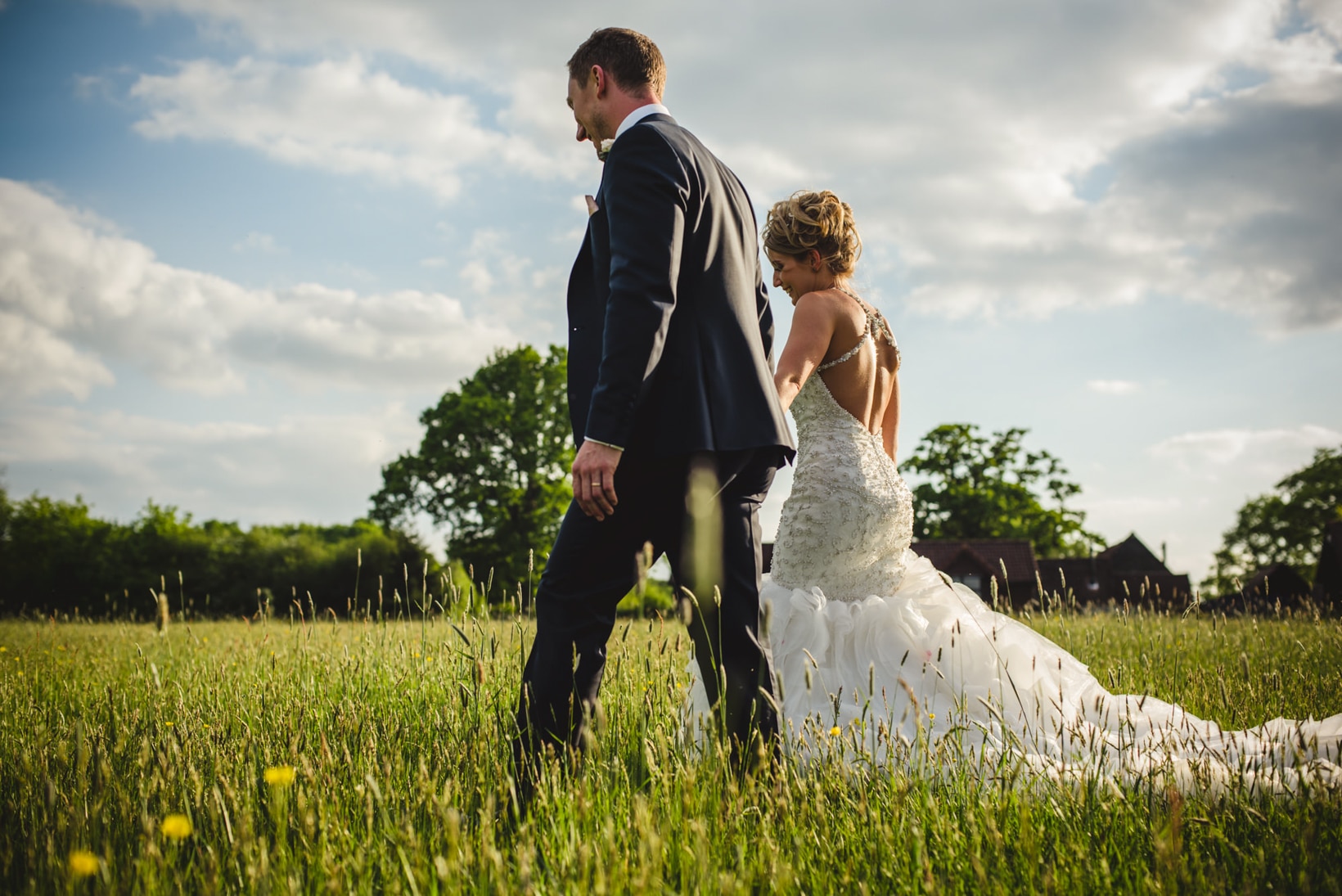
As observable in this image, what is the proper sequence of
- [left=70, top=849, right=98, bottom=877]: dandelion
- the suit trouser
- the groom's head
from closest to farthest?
[left=70, top=849, right=98, bottom=877]: dandelion
the suit trouser
the groom's head

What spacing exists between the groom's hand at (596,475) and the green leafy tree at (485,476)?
28045 millimetres

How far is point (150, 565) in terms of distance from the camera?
30.4m

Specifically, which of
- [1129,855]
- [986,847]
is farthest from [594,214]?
[1129,855]

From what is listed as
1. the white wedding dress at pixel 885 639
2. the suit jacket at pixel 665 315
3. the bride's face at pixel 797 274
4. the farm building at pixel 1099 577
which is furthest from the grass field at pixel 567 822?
the farm building at pixel 1099 577

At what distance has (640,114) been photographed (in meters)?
2.97

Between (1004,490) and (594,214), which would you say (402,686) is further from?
(1004,490)

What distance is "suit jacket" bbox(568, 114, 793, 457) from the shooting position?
2.61 meters

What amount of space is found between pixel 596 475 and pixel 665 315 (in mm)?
588

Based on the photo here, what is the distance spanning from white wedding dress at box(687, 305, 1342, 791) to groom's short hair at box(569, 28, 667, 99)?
5.96 ft

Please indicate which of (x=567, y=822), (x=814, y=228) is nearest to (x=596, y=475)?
(x=567, y=822)

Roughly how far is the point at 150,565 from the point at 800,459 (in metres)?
33.6

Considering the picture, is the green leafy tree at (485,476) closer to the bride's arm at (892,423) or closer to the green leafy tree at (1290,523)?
the bride's arm at (892,423)

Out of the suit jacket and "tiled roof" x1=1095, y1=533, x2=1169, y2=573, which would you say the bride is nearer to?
the suit jacket

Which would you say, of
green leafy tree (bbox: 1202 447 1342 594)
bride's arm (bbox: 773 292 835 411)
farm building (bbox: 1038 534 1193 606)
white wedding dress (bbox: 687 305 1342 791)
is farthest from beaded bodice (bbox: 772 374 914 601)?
green leafy tree (bbox: 1202 447 1342 594)
